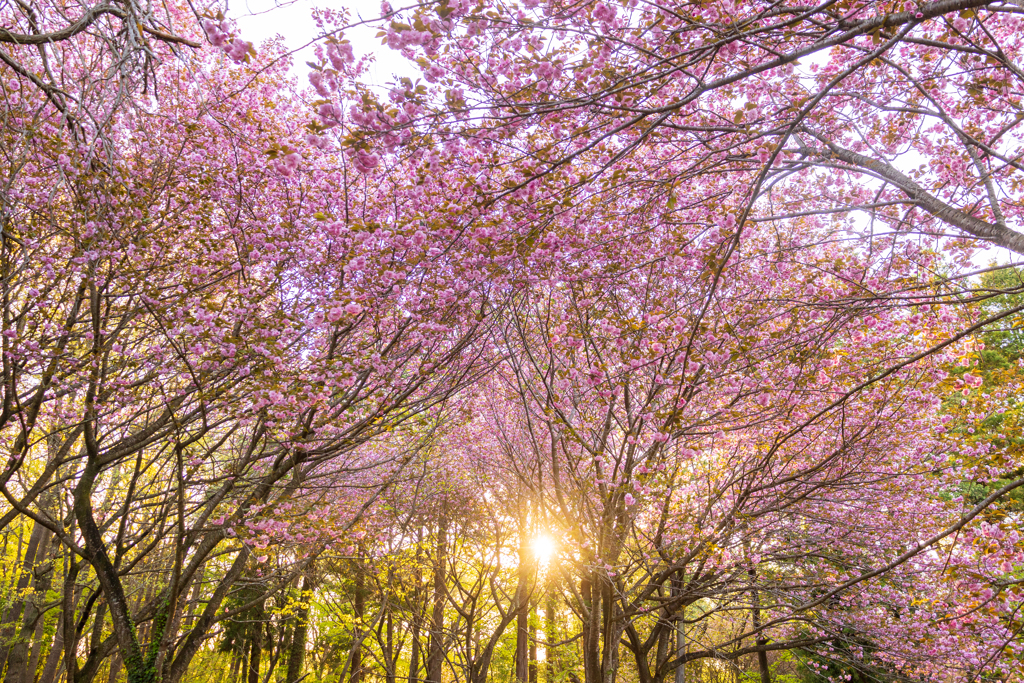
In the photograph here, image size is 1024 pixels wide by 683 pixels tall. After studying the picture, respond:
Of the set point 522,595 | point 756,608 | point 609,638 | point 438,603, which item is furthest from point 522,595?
point 756,608

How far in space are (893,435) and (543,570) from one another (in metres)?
7.82

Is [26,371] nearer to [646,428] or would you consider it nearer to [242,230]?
[242,230]

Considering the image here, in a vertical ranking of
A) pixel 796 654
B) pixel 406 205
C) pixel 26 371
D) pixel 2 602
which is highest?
pixel 406 205

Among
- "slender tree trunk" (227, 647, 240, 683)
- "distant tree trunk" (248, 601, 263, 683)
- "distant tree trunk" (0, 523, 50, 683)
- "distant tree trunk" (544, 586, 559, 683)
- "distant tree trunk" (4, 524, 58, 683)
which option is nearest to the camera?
"distant tree trunk" (4, 524, 58, 683)

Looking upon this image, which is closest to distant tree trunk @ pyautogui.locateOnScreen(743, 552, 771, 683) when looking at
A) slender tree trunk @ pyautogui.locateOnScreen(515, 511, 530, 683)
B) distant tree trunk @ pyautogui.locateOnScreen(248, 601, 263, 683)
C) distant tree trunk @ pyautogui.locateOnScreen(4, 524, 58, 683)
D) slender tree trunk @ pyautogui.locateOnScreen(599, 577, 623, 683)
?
slender tree trunk @ pyautogui.locateOnScreen(599, 577, 623, 683)

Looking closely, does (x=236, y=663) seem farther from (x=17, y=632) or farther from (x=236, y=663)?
(x=17, y=632)

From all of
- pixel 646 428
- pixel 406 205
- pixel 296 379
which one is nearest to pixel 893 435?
pixel 646 428

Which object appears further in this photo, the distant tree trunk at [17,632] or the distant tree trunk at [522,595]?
the distant tree trunk at [522,595]

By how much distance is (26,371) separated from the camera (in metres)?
6.62

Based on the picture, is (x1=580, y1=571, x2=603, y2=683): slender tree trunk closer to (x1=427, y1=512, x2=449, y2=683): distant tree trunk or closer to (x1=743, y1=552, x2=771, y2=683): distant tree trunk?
(x1=743, y1=552, x2=771, y2=683): distant tree trunk

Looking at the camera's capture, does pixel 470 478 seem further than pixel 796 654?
No

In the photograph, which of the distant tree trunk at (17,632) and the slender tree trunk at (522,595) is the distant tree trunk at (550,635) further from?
the distant tree trunk at (17,632)

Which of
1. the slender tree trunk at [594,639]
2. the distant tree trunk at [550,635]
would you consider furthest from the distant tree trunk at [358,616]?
the distant tree trunk at [550,635]

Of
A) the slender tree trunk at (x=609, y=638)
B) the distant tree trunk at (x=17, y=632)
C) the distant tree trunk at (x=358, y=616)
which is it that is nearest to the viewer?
the slender tree trunk at (x=609, y=638)
